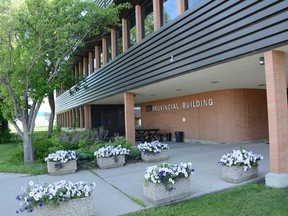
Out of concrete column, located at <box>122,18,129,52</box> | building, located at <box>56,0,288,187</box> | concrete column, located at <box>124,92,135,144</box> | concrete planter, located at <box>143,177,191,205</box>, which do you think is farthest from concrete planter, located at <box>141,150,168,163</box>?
concrete column, located at <box>122,18,129,52</box>

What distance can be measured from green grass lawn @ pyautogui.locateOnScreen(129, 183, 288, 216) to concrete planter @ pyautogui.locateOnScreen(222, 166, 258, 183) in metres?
0.58

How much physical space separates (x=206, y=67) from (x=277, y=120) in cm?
278

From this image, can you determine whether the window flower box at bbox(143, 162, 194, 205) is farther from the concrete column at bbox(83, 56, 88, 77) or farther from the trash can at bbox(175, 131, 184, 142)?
the concrete column at bbox(83, 56, 88, 77)

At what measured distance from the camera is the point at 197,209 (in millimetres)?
4887

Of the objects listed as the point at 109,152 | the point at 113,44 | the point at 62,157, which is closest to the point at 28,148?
the point at 62,157

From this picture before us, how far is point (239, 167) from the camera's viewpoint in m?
6.30

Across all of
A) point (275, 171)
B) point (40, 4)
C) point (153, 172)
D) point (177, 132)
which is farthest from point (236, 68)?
point (177, 132)

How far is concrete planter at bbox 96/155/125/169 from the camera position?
29.9 ft

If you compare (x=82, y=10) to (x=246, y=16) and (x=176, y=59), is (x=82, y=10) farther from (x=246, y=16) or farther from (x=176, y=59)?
(x=246, y=16)

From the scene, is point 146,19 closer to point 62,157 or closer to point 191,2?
point 191,2

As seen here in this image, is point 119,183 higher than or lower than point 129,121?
lower

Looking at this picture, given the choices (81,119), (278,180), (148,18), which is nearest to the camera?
(278,180)

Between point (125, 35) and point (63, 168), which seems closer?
point (63, 168)

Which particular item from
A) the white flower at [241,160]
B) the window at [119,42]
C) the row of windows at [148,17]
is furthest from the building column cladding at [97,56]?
the white flower at [241,160]
